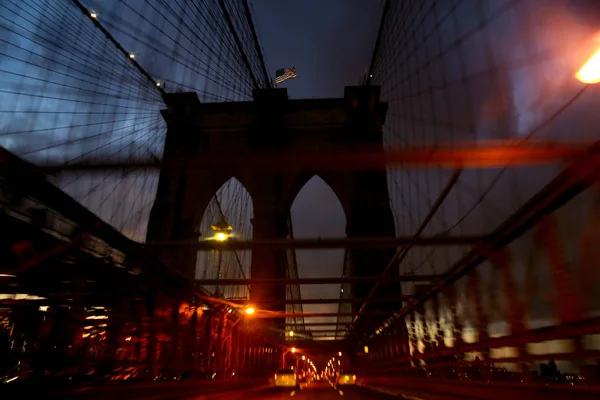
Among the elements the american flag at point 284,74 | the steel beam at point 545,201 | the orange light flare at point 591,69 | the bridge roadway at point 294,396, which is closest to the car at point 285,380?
the bridge roadway at point 294,396

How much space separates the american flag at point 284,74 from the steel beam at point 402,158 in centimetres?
3839

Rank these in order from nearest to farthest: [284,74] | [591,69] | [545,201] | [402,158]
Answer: [591,69] < [402,158] < [545,201] < [284,74]

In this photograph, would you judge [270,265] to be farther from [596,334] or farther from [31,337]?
[596,334]

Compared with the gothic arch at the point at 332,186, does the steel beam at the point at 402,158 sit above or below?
below

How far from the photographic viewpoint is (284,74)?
43656mm

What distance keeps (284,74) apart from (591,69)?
42.6 meters

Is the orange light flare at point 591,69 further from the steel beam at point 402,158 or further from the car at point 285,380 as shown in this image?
the car at point 285,380

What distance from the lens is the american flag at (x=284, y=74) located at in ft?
138

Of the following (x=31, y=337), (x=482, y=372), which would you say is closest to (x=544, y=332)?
(x=482, y=372)

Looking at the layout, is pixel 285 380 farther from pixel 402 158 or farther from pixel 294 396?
pixel 402 158

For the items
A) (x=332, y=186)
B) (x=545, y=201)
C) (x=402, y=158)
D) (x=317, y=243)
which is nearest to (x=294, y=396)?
(x=317, y=243)

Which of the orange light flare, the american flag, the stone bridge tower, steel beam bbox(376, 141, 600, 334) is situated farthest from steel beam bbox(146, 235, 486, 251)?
the american flag

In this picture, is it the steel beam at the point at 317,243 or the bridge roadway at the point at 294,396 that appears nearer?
the steel beam at the point at 317,243

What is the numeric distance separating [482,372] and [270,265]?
20.2 meters
